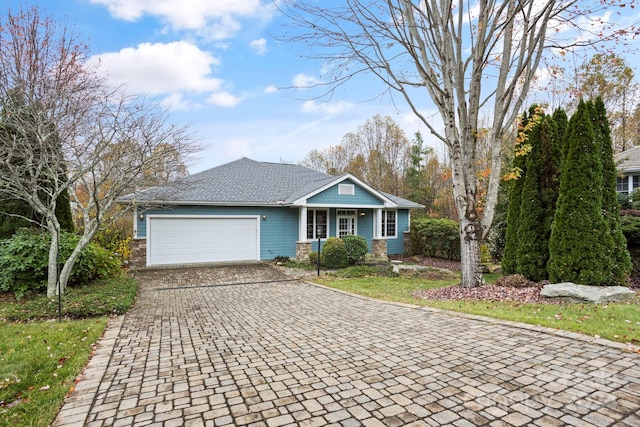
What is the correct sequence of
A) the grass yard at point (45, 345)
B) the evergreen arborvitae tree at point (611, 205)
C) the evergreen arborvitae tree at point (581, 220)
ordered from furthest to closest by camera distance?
the evergreen arborvitae tree at point (611, 205) → the evergreen arborvitae tree at point (581, 220) → the grass yard at point (45, 345)

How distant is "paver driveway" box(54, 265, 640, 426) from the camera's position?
8.85 ft

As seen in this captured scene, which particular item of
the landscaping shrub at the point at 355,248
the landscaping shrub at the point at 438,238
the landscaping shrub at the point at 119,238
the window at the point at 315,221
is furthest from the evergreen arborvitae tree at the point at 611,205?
the landscaping shrub at the point at 119,238

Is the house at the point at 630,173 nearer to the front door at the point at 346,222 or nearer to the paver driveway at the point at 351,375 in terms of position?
the front door at the point at 346,222

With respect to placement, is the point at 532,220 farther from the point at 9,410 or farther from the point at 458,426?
the point at 9,410

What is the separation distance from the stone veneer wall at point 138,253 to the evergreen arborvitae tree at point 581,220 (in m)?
12.2

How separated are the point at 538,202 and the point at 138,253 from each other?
12.4m

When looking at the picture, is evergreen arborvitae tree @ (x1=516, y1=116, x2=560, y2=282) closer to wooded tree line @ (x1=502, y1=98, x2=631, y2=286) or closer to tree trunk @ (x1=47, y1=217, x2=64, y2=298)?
wooded tree line @ (x1=502, y1=98, x2=631, y2=286)

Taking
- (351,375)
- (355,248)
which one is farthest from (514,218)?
(351,375)

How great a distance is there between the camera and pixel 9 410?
113 inches

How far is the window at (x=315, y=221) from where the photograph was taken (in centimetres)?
1479

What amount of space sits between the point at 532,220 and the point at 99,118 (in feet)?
34.4

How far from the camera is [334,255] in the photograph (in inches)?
488

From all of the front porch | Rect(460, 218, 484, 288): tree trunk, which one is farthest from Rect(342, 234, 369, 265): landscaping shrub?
Rect(460, 218, 484, 288): tree trunk

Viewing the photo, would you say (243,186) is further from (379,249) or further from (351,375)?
(351,375)
